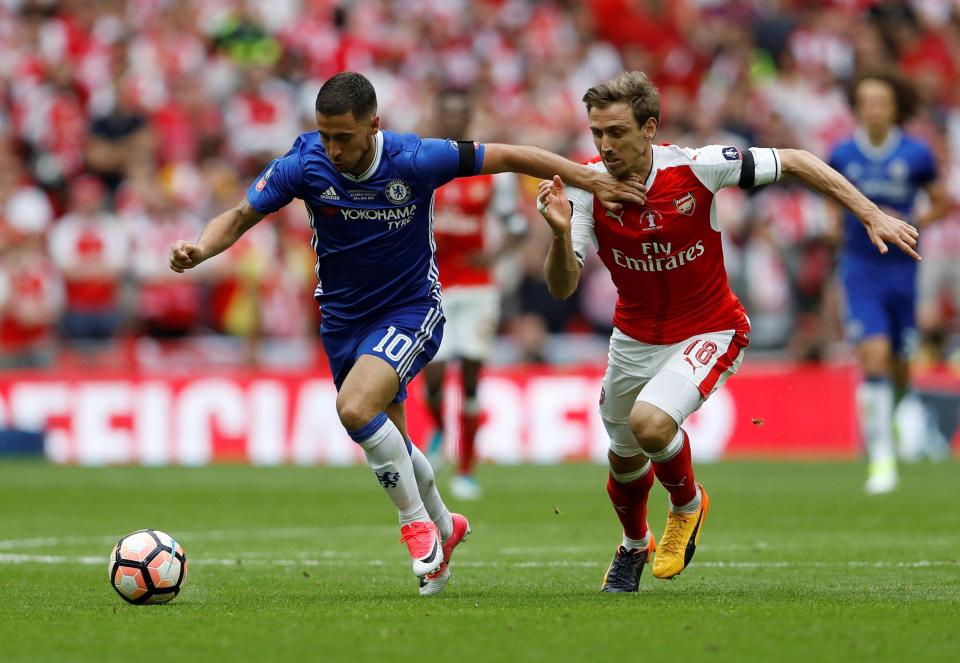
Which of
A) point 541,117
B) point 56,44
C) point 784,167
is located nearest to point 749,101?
point 541,117

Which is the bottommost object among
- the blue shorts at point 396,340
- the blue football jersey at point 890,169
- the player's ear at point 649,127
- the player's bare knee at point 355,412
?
the blue football jersey at point 890,169

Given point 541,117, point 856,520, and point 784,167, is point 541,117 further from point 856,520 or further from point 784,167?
point 784,167

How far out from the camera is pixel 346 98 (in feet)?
24.9

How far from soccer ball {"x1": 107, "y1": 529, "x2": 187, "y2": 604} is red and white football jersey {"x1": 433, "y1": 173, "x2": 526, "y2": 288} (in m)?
6.78

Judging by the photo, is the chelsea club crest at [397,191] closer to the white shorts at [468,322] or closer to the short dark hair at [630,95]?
the short dark hair at [630,95]

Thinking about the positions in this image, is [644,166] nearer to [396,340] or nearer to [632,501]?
[396,340]

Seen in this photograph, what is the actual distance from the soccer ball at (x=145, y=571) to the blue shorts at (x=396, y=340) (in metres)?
1.33

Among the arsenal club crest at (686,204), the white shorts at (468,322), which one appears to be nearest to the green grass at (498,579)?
the white shorts at (468,322)

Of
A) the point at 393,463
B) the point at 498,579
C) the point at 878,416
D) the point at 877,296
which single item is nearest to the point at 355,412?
the point at 393,463

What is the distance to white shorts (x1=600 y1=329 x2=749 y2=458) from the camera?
25.7ft

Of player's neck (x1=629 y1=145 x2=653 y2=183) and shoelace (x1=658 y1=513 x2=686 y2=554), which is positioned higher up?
player's neck (x1=629 y1=145 x2=653 y2=183)

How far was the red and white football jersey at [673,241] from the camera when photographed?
26.0ft

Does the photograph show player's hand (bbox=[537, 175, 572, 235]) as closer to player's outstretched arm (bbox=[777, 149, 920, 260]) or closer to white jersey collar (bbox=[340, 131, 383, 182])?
white jersey collar (bbox=[340, 131, 383, 182])

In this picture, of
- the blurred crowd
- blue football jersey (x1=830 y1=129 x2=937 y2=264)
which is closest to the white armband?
blue football jersey (x1=830 y1=129 x2=937 y2=264)
